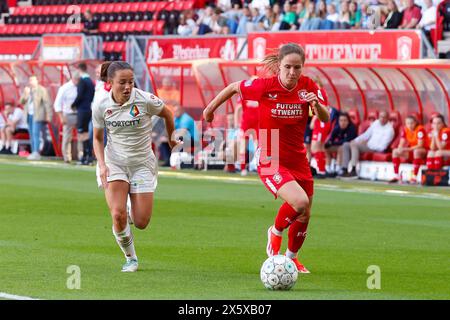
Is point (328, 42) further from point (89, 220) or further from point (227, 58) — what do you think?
point (89, 220)

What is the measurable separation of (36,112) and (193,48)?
4302mm

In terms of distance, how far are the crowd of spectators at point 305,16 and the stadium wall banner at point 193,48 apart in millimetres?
1212

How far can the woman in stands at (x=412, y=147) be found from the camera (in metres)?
24.5

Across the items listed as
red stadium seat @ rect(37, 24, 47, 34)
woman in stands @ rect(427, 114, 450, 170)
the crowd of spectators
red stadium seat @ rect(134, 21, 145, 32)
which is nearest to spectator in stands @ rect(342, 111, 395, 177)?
woman in stands @ rect(427, 114, 450, 170)

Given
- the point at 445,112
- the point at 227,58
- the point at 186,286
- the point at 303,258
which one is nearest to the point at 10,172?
the point at 227,58

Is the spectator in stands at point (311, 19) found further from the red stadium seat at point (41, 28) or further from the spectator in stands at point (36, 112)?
the red stadium seat at point (41, 28)

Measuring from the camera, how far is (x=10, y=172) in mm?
26766

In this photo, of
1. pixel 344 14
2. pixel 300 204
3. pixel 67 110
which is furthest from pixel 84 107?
pixel 300 204

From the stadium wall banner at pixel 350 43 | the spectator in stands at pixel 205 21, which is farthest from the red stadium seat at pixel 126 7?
the stadium wall banner at pixel 350 43

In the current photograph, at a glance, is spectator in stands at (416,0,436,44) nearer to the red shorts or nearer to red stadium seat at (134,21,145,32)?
red stadium seat at (134,21,145,32)

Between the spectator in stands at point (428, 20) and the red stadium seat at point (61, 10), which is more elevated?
the spectator in stands at point (428, 20)

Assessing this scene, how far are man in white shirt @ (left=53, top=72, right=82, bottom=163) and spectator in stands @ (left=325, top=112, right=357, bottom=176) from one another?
22.1 feet

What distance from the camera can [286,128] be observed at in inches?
469
